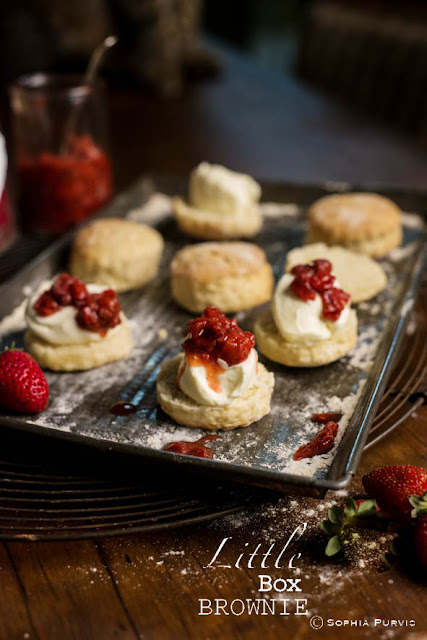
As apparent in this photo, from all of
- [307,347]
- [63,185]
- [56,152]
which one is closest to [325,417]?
[307,347]

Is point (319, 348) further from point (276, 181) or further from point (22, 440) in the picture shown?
point (276, 181)

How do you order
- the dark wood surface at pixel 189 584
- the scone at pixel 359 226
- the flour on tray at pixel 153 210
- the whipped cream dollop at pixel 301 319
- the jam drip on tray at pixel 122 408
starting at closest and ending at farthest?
1. the dark wood surface at pixel 189 584
2. the jam drip on tray at pixel 122 408
3. the whipped cream dollop at pixel 301 319
4. the scone at pixel 359 226
5. the flour on tray at pixel 153 210

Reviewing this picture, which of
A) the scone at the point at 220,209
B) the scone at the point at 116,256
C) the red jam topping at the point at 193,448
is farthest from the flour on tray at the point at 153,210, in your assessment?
the red jam topping at the point at 193,448

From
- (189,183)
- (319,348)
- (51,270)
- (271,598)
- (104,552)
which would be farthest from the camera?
(189,183)

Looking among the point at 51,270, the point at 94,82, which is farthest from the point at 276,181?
the point at 51,270

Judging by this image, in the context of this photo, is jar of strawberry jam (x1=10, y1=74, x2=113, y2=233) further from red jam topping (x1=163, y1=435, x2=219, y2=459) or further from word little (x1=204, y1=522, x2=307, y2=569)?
word little (x1=204, y1=522, x2=307, y2=569)

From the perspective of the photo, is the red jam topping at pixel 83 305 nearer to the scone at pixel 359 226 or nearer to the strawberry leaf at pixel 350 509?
the strawberry leaf at pixel 350 509

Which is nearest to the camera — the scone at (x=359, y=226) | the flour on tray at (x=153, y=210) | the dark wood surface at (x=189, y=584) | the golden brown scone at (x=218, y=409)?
the dark wood surface at (x=189, y=584)
